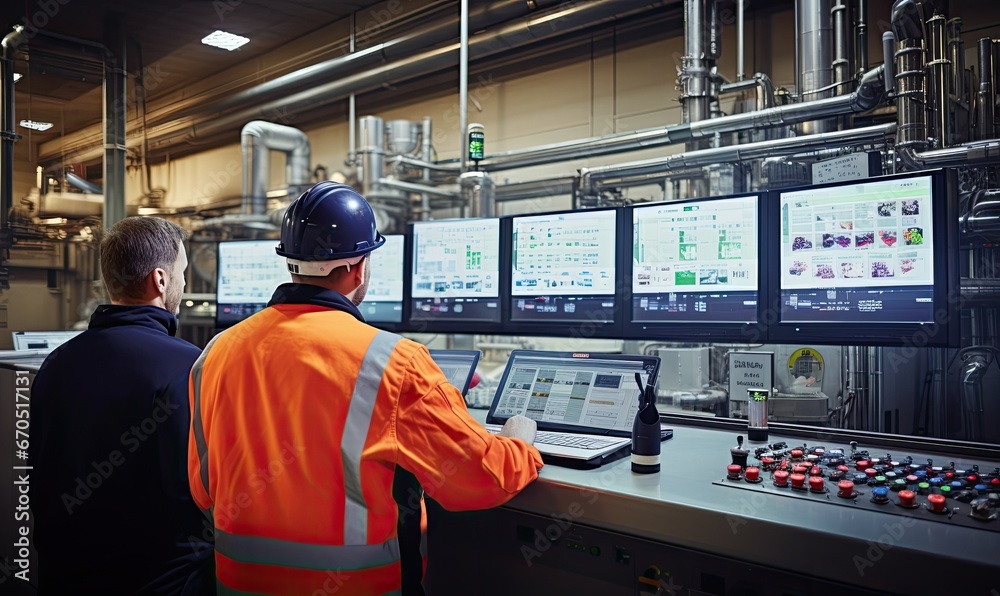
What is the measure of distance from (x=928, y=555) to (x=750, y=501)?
0.85ft

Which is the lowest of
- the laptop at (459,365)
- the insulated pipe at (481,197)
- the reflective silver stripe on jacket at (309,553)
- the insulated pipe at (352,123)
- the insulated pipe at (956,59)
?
the reflective silver stripe on jacket at (309,553)

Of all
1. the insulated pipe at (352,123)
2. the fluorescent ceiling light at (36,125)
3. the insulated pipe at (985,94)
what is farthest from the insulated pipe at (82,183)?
the insulated pipe at (985,94)

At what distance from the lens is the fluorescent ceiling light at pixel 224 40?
4957mm

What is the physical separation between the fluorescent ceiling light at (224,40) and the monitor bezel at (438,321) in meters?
3.60

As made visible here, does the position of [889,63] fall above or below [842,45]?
below

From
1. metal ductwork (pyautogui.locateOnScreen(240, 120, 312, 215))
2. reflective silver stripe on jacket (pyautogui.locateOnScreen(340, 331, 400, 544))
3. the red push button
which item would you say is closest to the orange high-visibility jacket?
reflective silver stripe on jacket (pyautogui.locateOnScreen(340, 331, 400, 544))

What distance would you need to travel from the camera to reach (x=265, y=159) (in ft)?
16.5

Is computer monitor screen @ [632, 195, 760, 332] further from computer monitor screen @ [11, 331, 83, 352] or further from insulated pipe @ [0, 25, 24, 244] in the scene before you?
insulated pipe @ [0, 25, 24, 244]

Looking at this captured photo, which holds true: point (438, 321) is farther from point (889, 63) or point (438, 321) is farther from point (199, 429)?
point (889, 63)

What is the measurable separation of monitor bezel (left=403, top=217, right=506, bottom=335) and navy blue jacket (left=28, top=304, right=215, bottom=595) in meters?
0.95

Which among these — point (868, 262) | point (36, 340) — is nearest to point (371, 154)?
point (36, 340)

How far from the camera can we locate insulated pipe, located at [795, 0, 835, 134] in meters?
2.71

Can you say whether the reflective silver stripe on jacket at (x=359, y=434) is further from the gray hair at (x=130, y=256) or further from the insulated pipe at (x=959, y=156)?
the insulated pipe at (x=959, y=156)

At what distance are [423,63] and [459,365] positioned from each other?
107 inches
